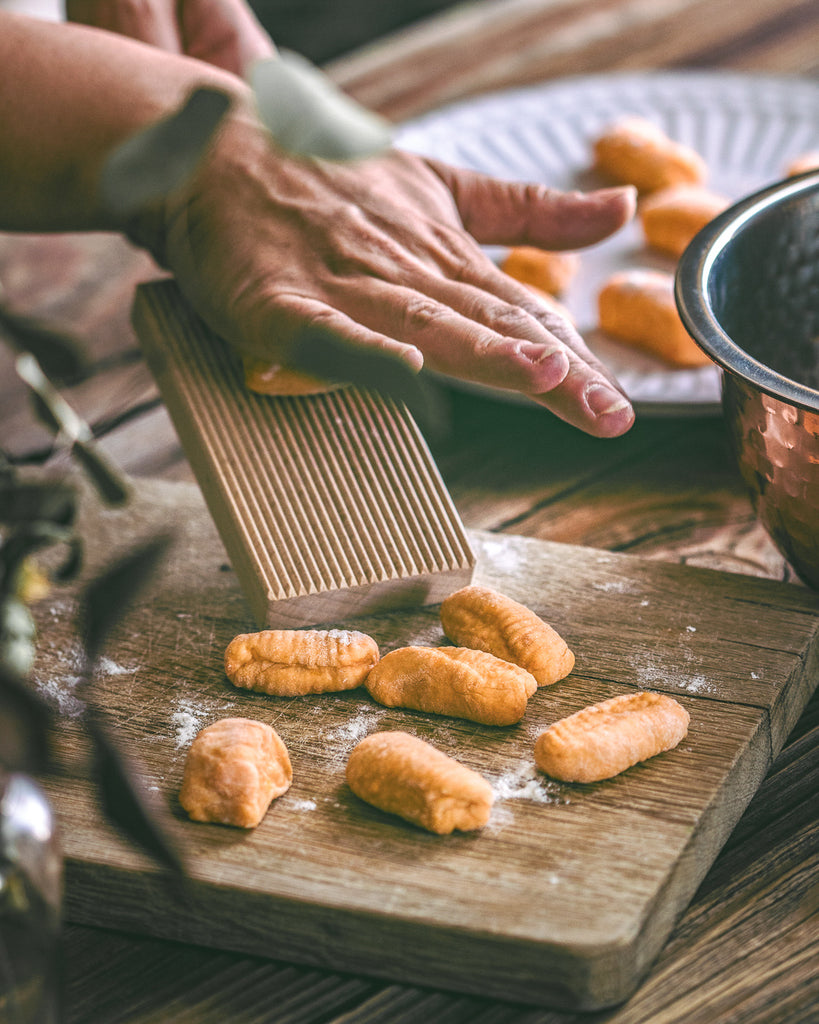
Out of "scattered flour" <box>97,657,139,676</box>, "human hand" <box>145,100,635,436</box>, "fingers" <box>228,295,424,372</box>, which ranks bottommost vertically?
"scattered flour" <box>97,657,139,676</box>

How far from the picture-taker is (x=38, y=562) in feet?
3.55

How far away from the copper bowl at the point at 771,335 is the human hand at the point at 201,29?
2.29 ft

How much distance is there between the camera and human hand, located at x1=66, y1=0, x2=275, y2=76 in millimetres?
1317

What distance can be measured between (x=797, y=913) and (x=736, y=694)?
18 centimetres

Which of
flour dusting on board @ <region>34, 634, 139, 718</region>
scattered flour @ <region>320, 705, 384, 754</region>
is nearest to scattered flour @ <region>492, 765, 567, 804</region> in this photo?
scattered flour @ <region>320, 705, 384, 754</region>

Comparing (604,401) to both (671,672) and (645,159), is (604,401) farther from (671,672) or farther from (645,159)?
(645,159)

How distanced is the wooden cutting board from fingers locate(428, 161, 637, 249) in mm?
352

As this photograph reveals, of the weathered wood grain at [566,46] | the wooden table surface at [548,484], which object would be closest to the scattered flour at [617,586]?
the wooden table surface at [548,484]

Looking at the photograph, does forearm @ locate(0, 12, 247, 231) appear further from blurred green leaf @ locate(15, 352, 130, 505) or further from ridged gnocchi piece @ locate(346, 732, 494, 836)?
ridged gnocchi piece @ locate(346, 732, 494, 836)

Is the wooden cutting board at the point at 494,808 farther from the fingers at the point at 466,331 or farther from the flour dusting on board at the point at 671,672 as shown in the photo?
the fingers at the point at 466,331

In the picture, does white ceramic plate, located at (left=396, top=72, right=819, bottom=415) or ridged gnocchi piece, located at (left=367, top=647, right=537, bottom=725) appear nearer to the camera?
ridged gnocchi piece, located at (left=367, top=647, right=537, bottom=725)

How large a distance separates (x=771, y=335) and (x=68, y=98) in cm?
73

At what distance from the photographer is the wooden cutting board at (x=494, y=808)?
677 millimetres

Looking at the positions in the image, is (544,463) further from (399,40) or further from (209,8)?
(399,40)
